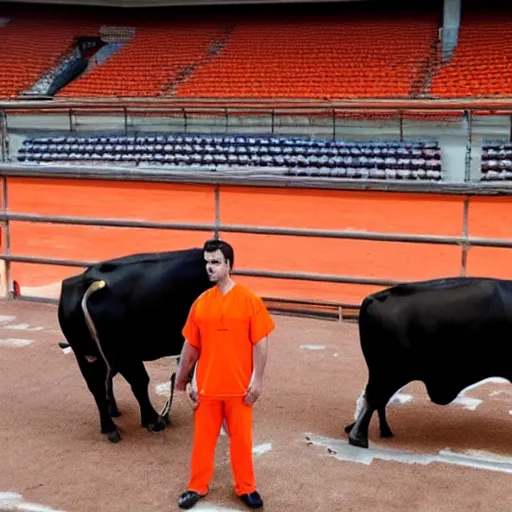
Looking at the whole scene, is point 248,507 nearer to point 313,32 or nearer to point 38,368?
point 38,368

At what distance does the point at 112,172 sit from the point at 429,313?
182 inches

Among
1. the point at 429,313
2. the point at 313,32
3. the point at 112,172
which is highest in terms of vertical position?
the point at 313,32

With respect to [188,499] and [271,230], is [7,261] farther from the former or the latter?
[188,499]

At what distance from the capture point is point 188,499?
3.34m

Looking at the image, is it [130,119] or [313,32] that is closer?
[130,119]

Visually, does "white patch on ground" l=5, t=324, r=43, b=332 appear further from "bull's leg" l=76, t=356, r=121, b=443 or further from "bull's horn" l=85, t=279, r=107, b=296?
"bull's horn" l=85, t=279, r=107, b=296

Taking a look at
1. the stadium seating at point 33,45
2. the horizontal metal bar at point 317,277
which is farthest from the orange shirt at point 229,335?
the stadium seating at point 33,45

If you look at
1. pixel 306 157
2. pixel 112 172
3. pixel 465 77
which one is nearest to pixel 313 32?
pixel 465 77

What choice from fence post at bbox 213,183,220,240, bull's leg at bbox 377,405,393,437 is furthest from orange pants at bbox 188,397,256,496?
fence post at bbox 213,183,220,240

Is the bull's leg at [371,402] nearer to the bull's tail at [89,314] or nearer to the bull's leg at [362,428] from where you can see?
the bull's leg at [362,428]

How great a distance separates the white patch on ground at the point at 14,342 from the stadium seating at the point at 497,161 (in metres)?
7.37

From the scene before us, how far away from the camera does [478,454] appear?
394cm

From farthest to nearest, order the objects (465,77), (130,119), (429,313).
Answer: (130,119)
(465,77)
(429,313)

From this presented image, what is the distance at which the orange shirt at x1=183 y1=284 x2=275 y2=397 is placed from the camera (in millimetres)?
3230
